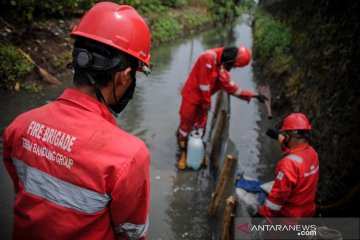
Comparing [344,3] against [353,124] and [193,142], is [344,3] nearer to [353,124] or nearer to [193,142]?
[353,124]

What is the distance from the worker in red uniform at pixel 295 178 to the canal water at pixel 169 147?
1293mm

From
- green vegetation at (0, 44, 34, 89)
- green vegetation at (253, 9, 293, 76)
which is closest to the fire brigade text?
green vegetation at (0, 44, 34, 89)

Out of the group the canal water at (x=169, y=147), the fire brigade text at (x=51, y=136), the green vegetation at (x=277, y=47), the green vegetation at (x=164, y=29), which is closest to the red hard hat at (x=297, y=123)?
the canal water at (x=169, y=147)

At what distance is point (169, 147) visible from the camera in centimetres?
660

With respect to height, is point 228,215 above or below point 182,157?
above

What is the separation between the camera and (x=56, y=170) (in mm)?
1571

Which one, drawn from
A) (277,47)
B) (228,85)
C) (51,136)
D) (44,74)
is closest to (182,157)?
(228,85)

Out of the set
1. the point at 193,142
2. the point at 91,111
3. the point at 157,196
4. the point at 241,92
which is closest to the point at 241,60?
the point at 241,92

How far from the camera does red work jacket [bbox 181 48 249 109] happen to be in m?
5.46

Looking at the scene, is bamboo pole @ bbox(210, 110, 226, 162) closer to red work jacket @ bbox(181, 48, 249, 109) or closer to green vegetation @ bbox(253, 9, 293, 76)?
red work jacket @ bbox(181, 48, 249, 109)

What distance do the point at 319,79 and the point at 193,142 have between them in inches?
107

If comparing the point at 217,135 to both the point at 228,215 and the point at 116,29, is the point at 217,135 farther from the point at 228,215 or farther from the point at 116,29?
the point at 116,29

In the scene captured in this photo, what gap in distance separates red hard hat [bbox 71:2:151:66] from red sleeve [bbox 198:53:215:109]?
353 centimetres

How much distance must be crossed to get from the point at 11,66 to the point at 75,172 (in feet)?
22.4
